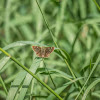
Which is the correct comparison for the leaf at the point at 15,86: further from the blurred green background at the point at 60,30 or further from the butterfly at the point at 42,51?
the blurred green background at the point at 60,30

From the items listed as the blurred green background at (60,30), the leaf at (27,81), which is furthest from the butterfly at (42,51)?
the blurred green background at (60,30)

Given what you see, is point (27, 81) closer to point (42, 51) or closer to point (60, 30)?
point (42, 51)

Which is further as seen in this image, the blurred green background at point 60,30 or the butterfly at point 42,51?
the blurred green background at point 60,30

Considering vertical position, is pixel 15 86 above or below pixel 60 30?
above

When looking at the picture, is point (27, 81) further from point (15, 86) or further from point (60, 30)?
point (60, 30)

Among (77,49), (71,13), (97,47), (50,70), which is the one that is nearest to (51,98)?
(50,70)

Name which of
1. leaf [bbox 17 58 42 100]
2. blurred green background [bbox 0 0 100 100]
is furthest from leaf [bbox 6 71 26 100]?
blurred green background [bbox 0 0 100 100]

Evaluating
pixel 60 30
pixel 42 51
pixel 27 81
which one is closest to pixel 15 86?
pixel 27 81

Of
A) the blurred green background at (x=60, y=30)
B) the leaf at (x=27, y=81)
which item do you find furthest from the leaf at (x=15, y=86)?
the blurred green background at (x=60, y=30)

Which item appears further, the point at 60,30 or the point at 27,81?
the point at 60,30

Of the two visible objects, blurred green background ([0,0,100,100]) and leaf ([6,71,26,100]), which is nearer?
leaf ([6,71,26,100])

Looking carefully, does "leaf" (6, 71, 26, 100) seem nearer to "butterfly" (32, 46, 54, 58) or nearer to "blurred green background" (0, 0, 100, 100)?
"butterfly" (32, 46, 54, 58)

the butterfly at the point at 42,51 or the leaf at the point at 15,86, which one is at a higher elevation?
the butterfly at the point at 42,51
